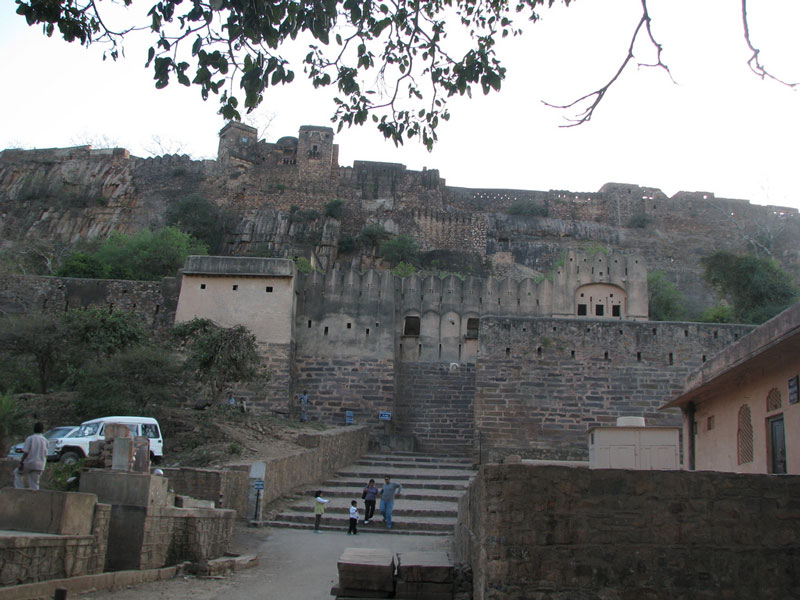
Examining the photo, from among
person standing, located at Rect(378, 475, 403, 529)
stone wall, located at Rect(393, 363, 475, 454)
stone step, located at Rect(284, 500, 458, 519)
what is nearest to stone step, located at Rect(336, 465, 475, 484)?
stone step, located at Rect(284, 500, 458, 519)

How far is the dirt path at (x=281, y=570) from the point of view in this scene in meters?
8.12

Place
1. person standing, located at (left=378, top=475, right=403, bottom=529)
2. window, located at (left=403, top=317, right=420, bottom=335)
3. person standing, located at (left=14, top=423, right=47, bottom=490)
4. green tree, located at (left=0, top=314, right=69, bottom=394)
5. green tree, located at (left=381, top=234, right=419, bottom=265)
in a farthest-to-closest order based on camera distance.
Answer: green tree, located at (left=381, top=234, right=419, bottom=265) → window, located at (left=403, top=317, right=420, bottom=335) → green tree, located at (left=0, top=314, right=69, bottom=394) → person standing, located at (left=378, top=475, right=403, bottom=529) → person standing, located at (left=14, top=423, right=47, bottom=490)

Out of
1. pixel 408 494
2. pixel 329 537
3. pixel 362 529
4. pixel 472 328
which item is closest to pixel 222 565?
pixel 329 537

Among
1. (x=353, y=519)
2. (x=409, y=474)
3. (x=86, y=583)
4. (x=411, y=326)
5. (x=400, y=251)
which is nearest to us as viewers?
(x=86, y=583)

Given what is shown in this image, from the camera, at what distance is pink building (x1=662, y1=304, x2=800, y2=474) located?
7.90 meters

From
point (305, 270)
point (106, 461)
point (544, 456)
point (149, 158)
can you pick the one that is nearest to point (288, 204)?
point (149, 158)

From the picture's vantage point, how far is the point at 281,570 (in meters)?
9.70

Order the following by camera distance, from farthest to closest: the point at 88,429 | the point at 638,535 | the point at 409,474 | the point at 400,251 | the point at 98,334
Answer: the point at 400,251 < the point at 98,334 < the point at 409,474 < the point at 88,429 < the point at 638,535

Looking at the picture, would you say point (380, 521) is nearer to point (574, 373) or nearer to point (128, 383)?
point (128, 383)

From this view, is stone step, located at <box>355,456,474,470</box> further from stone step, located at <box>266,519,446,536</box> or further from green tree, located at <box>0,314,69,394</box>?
green tree, located at <box>0,314,69,394</box>

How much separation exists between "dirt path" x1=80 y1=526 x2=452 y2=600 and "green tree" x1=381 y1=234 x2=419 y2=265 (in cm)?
2519

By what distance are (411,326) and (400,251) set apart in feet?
48.8

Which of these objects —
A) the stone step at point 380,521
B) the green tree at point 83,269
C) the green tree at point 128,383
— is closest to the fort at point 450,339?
the green tree at point 128,383

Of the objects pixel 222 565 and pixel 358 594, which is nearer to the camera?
pixel 358 594
